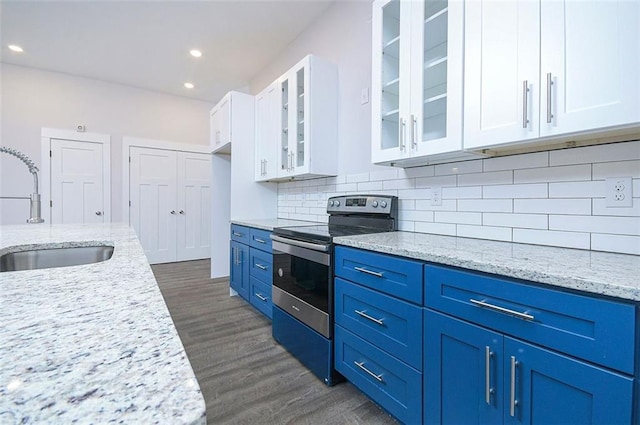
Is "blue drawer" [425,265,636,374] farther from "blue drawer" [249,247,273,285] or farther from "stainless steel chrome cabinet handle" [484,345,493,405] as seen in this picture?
"blue drawer" [249,247,273,285]

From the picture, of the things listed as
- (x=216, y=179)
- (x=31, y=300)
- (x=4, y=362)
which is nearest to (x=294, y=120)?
(x=216, y=179)

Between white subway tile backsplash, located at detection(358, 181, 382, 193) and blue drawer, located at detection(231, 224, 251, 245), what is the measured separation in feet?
3.78

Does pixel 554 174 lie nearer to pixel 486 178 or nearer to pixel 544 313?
pixel 486 178

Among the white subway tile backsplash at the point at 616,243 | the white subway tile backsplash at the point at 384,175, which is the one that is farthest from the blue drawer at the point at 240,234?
the white subway tile backsplash at the point at 616,243

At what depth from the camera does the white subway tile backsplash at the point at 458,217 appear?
5.64ft

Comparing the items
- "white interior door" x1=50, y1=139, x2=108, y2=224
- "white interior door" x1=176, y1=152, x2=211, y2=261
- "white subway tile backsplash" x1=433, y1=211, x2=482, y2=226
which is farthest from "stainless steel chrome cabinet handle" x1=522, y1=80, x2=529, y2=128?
"white interior door" x1=50, y1=139, x2=108, y2=224

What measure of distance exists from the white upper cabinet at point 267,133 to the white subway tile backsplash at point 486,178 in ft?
6.24

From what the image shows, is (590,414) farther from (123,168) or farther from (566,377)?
(123,168)

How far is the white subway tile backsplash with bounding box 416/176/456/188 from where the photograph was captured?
185 cm

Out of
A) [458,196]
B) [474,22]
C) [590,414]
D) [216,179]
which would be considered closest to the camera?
[590,414]

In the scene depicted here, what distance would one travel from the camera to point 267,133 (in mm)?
3336

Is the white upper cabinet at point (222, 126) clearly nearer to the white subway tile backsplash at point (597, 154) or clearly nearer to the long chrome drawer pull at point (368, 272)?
the long chrome drawer pull at point (368, 272)

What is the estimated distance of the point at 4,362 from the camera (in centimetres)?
37

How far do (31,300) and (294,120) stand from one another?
8.17 ft
